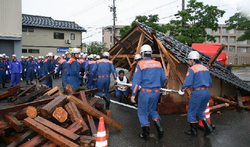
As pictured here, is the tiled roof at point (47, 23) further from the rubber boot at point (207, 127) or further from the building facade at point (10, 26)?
the rubber boot at point (207, 127)

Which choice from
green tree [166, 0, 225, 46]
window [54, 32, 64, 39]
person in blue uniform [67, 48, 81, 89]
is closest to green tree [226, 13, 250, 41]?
green tree [166, 0, 225, 46]

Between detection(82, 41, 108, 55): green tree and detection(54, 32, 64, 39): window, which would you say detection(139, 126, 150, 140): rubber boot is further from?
detection(82, 41, 108, 55): green tree

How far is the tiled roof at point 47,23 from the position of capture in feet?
90.7

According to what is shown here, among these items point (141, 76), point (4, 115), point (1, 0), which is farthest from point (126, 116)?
point (1, 0)

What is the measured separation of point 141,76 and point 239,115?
4484 mm

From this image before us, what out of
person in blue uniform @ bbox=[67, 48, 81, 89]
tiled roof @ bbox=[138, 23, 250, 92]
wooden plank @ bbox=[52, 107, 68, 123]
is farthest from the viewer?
person in blue uniform @ bbox=[67, 48, 81, 89]

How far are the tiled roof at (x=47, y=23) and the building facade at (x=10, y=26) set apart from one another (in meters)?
8.06

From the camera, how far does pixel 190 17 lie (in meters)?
18.7

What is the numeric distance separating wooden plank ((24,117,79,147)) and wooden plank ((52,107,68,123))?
16.2 inches

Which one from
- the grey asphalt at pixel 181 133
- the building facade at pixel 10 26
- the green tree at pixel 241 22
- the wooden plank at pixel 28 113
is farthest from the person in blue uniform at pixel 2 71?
the green tree at pixel 241 22

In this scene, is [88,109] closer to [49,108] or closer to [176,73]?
[49,108]

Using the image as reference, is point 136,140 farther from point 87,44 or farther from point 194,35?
point 87,44

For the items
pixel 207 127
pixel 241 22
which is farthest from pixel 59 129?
pixel 241 22

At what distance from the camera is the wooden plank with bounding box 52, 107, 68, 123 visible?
13.3 ft
